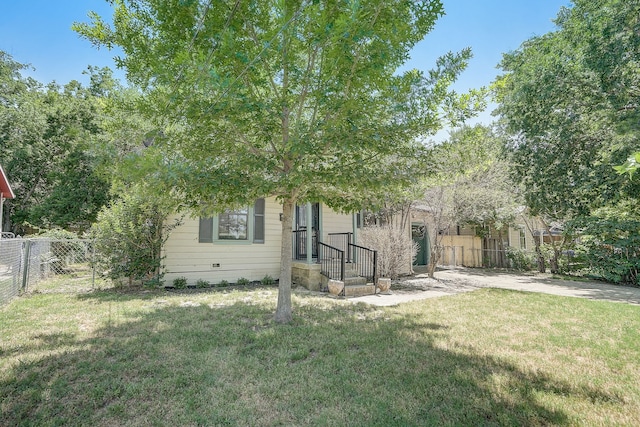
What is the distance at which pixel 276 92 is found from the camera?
189 inches

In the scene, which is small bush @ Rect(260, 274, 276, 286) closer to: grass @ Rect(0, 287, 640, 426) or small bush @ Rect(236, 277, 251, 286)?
small bush @ Rect(236, 277, 251, 286)

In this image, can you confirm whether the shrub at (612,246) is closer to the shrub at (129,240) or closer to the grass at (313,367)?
the grass at (313,367)

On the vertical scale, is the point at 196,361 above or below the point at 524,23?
below

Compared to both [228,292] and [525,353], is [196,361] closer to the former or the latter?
[525,353]

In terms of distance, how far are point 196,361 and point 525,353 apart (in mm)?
3876

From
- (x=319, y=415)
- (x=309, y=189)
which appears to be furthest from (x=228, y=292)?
(x=319, y=415)

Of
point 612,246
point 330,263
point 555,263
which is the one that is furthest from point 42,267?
point 555,263

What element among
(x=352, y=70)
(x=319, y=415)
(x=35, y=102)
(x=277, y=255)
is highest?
(x=35, y=102)

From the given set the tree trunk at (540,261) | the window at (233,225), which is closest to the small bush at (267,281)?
the window at (233,225)

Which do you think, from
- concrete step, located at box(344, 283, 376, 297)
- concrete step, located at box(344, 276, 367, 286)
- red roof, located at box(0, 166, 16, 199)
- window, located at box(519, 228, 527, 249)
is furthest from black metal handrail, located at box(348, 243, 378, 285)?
window, located at box(519, 228, 527, 249)

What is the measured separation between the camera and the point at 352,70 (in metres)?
4.06

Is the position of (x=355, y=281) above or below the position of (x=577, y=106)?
below

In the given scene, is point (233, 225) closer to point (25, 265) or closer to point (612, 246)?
point (25, 265)

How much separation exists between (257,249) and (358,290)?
3.34 metres
